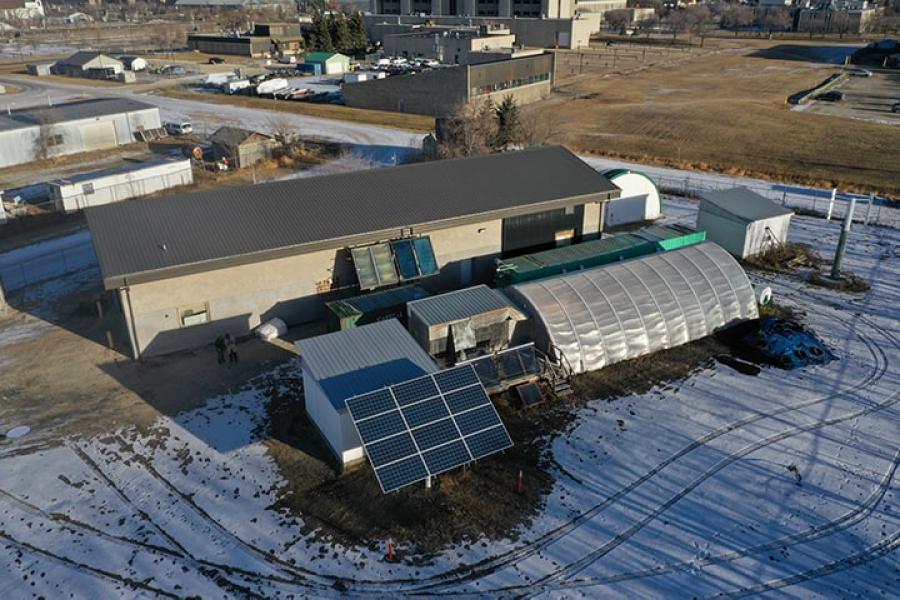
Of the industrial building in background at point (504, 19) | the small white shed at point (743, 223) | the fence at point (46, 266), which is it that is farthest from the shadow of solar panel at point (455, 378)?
the industrial building in background at point (504, 19)

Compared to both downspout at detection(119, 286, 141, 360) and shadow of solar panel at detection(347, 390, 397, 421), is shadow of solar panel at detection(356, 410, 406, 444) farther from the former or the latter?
downspout at detection(119, 286, 141, 360)

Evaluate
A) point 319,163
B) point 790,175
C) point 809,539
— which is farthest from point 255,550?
point 790,175

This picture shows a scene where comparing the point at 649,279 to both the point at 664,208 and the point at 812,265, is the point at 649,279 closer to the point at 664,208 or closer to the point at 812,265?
the point at 812,265

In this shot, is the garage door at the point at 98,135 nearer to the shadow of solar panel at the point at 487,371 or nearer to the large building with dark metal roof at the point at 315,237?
the large building with dark metal roof at the point at 315,237

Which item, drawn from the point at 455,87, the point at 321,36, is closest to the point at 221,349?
the point at 455,87

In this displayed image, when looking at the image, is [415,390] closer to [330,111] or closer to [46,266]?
[46,266]

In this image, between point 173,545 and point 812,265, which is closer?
point 173,545

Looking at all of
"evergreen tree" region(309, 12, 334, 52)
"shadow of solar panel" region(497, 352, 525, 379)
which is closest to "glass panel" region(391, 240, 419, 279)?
"shadow of solar panel" region(497, 352, 525, 379)
